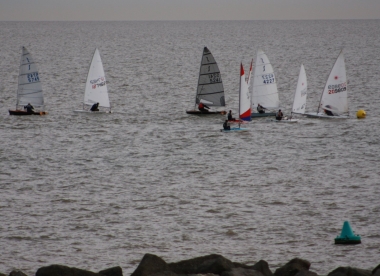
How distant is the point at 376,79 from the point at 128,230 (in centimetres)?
6366

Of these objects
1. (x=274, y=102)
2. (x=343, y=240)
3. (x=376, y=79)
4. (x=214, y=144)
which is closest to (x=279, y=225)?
(x=343, y=240)

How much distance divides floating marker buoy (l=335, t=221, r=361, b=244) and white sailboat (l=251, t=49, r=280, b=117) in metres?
28.9

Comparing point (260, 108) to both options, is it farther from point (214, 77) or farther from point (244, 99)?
point (244, 99)

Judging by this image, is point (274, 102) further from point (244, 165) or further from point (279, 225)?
point (279, 225)

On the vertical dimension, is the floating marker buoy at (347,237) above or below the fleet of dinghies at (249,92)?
below

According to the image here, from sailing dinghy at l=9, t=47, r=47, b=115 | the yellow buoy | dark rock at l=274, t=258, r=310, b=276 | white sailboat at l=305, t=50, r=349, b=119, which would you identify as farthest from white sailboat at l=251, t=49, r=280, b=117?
dark rock at l=274, t=258, r=310, b=276

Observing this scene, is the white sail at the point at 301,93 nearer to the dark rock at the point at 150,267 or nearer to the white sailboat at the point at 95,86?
the white sailboat at the point at 95,86

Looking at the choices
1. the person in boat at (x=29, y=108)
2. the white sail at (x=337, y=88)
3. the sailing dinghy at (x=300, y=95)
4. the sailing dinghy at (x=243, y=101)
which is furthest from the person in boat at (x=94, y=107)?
→ the white sail at (x=337, y=88)

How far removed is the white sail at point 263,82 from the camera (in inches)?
2160

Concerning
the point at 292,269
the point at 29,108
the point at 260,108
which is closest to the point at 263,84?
the point at 260,108

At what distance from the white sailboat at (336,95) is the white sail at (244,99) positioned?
657 centimetres

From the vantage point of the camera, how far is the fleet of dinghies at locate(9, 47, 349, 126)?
54.1m

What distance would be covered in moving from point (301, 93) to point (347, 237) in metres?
28.9

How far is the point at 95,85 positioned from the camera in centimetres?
5881
